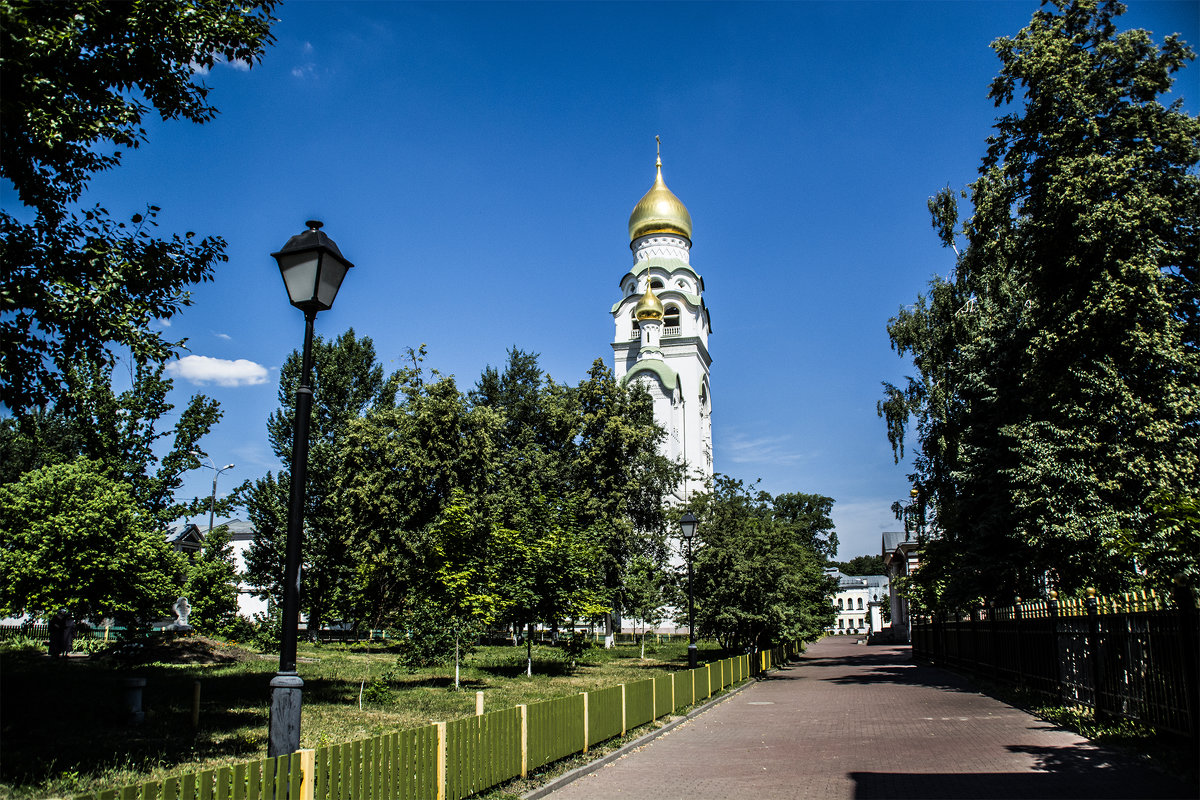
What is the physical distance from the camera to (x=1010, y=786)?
8.28 meters

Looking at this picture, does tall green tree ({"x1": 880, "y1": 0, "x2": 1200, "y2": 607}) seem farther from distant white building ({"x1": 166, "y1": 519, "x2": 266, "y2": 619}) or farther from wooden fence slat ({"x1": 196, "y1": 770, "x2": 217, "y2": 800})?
distant white building ({"x1": 166, "y1": 519, "x2": 266, "y2": 619})

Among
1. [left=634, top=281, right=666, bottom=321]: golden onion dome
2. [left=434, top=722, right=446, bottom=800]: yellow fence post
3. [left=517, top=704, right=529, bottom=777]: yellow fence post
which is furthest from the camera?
[left=634, top=281, right=666, bottom=321]: golden onion dome

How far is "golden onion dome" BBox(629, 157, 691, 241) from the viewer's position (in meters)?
59.3

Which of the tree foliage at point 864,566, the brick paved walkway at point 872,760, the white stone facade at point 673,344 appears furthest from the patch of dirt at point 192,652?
the tree foliage at point 864,566

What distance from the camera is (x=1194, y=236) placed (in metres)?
16.3

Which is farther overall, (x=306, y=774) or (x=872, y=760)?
(x=872, y=760)

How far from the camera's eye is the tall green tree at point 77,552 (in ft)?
51.9

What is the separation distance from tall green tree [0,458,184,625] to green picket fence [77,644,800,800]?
36.2 ft

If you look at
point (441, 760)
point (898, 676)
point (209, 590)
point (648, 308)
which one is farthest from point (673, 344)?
point (441, 760)

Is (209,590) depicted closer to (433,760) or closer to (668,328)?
(433,760)

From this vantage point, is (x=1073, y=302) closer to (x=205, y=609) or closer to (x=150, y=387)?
(x=205, y=609)

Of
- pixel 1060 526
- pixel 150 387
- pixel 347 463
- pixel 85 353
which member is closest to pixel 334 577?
pixel 347 463

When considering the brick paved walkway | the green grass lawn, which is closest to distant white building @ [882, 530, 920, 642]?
the green grass lawn

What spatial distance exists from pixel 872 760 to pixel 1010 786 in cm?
214
